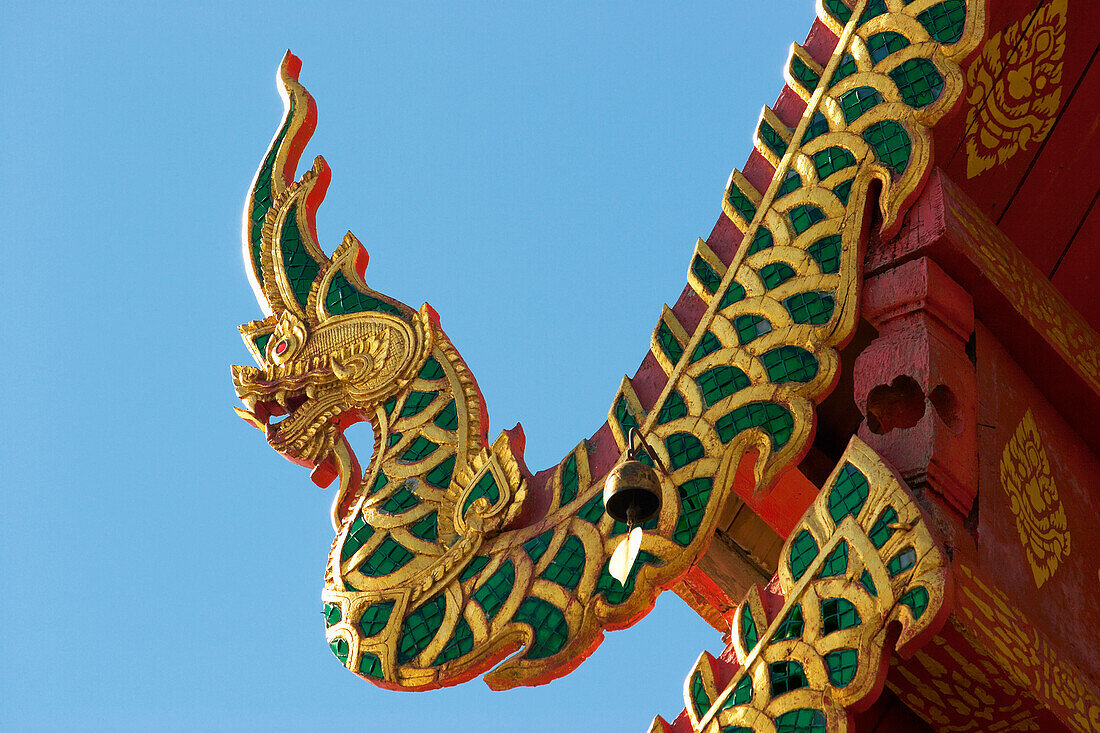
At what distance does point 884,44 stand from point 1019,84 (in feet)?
1.35

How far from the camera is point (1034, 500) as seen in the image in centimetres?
464

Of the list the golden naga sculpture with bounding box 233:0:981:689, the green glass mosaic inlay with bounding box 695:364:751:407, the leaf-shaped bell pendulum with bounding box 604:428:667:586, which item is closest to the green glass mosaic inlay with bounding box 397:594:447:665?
the golden naga sculpture with bounding box 233:0:981:689

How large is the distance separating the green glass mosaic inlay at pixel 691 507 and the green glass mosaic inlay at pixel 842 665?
1.78 ft

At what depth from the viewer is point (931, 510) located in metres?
4.21

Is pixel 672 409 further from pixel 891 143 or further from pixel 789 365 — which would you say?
pixel 891 143

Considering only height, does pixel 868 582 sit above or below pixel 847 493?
below

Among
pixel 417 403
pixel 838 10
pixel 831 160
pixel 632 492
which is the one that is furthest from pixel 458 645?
pixel 838 10

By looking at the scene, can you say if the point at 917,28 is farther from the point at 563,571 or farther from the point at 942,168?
the point at 563,571

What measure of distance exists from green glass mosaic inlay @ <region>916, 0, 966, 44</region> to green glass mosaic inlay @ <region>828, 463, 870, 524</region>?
123 centimetres

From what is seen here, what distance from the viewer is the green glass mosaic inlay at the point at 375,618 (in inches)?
186

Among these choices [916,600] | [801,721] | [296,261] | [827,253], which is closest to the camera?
[916,600]

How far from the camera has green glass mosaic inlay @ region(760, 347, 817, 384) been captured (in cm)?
461

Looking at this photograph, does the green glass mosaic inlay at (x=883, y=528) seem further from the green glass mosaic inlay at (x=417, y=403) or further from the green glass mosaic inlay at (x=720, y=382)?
the green glass mosaic inlay at (x=417, y=403)

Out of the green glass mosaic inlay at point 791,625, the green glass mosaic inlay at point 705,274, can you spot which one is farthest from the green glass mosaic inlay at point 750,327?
the green glass mosaic inlay at point 791,625
